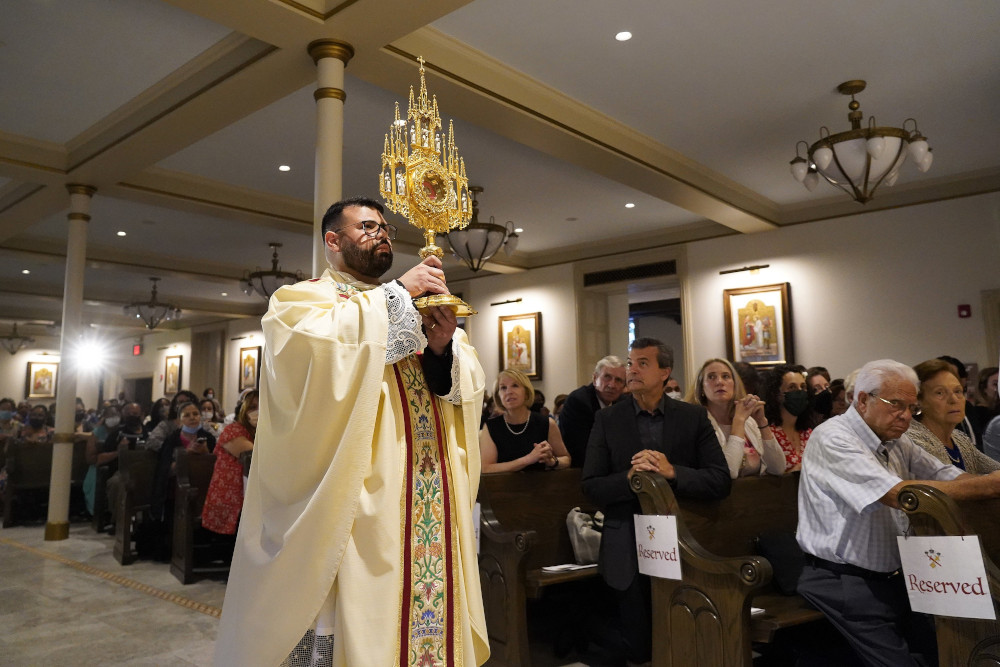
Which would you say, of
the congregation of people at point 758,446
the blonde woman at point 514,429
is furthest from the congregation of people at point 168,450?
the congregation of people at point 758,446

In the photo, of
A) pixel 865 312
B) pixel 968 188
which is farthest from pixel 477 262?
pixel 968 188

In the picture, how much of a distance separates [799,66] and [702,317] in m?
5.32

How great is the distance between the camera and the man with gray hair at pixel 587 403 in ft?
15.5

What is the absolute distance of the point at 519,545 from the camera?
3383 mm

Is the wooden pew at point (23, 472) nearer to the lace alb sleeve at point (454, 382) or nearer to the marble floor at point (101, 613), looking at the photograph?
the marble floor at point (101, 613)

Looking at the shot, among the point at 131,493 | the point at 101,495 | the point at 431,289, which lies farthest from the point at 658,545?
the point at 101,495

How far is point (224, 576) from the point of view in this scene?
593 cm

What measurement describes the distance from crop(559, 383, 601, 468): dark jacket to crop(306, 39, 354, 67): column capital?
2743 millimetres

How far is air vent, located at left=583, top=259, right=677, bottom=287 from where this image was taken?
1120cm

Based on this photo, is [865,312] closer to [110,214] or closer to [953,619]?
[953,619]

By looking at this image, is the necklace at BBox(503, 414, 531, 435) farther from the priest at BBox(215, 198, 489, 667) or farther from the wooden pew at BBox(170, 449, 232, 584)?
the wooden pew at BBox(170, 449, 232, 584)

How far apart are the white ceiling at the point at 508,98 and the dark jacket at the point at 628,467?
2.79 meters

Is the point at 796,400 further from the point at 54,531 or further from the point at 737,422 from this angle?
the point at 54,531

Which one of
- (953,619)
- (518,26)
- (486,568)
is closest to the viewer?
(953,619)
